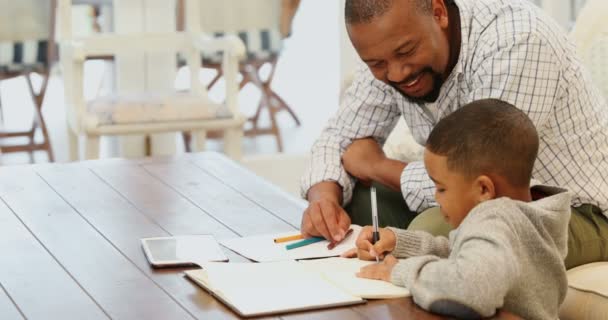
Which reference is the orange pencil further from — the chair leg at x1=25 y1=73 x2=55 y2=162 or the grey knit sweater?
the chair leg at x1=25 y1=73 x2=55 y2=162

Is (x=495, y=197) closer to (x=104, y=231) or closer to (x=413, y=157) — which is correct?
(x=104, y=231)

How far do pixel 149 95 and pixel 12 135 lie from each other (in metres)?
0.76

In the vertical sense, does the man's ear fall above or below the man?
above

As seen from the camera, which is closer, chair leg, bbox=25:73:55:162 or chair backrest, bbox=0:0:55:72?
chair backrest, bbox=0:0:55:72

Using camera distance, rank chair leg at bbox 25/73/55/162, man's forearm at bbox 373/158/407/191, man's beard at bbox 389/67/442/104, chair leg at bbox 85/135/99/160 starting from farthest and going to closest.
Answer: chair leg at bbox 25/73/55/162 → chair leg at bbox 85/135/99/160 → man's forearm at bbox 373/158/407/191 → man's beard at bbox 389/67/442/104

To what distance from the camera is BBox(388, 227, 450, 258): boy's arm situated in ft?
6.23

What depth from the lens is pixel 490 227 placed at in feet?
5.47

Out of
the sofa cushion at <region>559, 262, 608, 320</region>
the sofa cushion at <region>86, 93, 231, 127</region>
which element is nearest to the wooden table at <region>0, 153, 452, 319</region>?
the sofa cushion at <region>559, 262, 608, 320</region>

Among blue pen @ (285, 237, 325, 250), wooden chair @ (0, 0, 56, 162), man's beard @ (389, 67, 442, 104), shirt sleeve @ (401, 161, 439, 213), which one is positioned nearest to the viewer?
blue pen @ (285, 237, 325, 250)

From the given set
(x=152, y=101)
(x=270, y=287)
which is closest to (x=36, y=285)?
(x=270, y=287)

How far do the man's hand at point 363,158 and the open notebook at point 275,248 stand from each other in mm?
366

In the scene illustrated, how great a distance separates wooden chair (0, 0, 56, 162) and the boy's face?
2742mm

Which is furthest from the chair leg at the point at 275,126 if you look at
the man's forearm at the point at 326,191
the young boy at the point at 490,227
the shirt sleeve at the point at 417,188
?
the young boy at the point at 490,227

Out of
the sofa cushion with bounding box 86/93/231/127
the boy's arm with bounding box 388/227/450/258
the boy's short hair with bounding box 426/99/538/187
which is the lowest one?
the sofa cushion with bounding box 86/93/231/127
